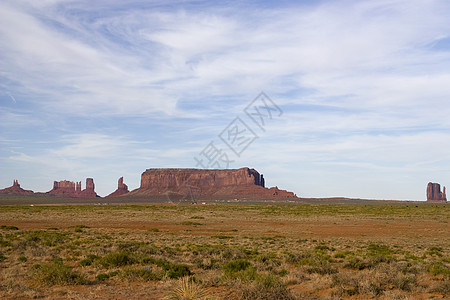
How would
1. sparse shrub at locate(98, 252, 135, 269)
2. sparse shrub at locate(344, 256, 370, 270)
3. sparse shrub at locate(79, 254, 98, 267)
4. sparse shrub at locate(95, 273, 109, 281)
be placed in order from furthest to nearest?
sparse shrub at locate(344, 256, 370, 270)
sparse shrub at locate(79, 254, 98, 267)
sparse shrub at locate(98, 252, 135, 269)
sparse shrub at locate(95, 273, 109, 281)

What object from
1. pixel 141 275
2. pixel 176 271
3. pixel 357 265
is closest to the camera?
pixel 141 275

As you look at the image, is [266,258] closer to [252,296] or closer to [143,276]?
[143,276]

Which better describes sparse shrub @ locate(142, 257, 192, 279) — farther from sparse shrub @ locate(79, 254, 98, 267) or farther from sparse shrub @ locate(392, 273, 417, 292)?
sparse shrub @ locate(392, 273, 417, 292)

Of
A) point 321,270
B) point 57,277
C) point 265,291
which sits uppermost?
point 57,277

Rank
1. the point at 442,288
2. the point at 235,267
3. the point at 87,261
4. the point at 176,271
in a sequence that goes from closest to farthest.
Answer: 1. the point at 442,288
2. the point at 235,267
3. the point at 176,271
4. the point at 87,261

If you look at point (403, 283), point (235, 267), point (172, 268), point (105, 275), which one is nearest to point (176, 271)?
point (172, 268)

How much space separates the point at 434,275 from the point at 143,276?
1027 centimetres

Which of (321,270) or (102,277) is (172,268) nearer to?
(102,277)

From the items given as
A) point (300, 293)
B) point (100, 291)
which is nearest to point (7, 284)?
point (100, 291)

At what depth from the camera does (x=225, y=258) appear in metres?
17.1

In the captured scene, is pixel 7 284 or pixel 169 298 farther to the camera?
pixel 7 284

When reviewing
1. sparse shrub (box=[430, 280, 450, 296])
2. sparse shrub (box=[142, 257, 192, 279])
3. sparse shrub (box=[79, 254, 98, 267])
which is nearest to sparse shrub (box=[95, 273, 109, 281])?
sparse shrub (box=[142, 257, 192, 279])

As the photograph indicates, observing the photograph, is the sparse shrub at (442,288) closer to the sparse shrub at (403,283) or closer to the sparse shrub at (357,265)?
the sparse shrub at (403,283)

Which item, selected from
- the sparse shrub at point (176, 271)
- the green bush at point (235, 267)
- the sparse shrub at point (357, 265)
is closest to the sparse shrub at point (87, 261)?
the sparse shrub at point (176, 271)
